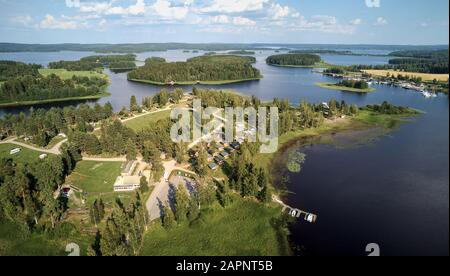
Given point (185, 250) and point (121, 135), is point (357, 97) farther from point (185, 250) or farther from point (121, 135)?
point (185, 250)

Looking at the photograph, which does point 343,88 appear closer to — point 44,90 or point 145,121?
point 145,121

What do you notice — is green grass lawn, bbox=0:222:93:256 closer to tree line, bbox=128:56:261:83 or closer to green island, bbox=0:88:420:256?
green island, bbox=0:88:420:256

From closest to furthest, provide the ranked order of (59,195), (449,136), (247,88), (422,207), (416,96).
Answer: (449,136) < (422,207) < (59,195) < (416,96) < (247,88)
